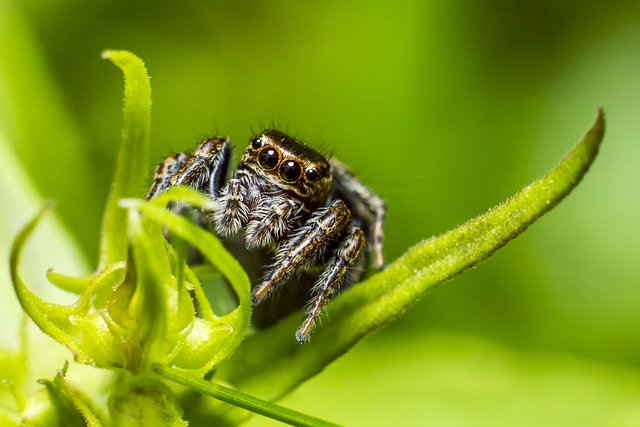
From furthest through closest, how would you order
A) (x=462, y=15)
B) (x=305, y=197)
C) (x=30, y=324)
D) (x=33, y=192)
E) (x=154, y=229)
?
(x=462, y=15) → (x=33, y=192) → (x=30, y=324) → (x=305, y=197) → (x=154, y=229)

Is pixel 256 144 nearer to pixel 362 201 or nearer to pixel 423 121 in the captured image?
pixel 362 201

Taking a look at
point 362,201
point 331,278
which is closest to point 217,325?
point 331,278

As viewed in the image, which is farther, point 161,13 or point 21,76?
point 161,13

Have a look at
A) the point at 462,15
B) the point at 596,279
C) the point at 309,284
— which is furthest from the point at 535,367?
the point at 462,15

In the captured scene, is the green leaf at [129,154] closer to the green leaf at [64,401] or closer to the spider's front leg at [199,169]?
the spider's front leg at [199,169]

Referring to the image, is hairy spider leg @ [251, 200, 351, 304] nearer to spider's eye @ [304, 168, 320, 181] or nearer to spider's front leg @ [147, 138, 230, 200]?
spider's eye @ [304, 168, 320, 181]

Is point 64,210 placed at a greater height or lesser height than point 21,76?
lesser

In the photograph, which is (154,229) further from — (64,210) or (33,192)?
(64,210)
